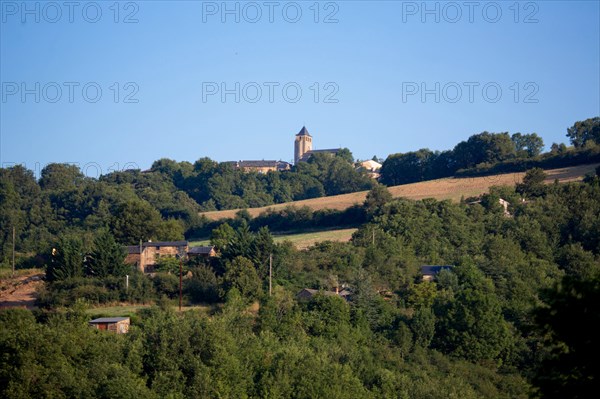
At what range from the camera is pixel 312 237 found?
56.2 meters

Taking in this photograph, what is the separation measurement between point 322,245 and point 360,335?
1436 cm

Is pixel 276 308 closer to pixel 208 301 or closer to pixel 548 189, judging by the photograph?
pixel 208 301

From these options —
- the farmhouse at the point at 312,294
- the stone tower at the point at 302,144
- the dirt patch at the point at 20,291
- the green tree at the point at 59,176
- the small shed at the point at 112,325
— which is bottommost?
the small shed at the point at 112,325

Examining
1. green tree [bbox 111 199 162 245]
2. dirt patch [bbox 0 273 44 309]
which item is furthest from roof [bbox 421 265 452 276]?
dirt patch [bbox 0 273 44 309]

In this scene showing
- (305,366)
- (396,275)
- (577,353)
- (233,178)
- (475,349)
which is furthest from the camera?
(233,178)

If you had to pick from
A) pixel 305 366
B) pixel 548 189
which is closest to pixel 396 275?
pixel 305 366

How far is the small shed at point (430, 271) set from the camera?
1681 inches

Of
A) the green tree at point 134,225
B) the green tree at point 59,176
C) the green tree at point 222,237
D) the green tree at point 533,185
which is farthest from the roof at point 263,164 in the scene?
the green tree at point 134,225

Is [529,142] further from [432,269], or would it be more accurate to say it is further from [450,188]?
[432,269]

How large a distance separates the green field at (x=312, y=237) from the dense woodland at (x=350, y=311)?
2396 millimetres

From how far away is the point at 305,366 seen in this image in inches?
1096

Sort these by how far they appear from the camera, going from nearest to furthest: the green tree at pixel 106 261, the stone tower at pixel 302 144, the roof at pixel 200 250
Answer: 1. the green tree at pixel 106 261
2. the roof at pixel 200 250
3. the stone tower at pixel 302 144

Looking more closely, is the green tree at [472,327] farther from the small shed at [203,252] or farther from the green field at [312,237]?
the green field at [312,237]

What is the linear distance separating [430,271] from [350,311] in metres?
7.74
